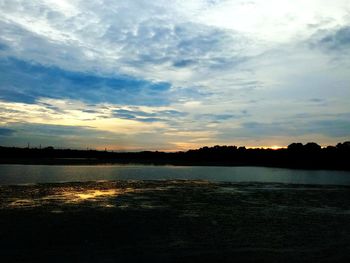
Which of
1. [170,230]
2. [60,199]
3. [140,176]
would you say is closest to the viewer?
[170,230]

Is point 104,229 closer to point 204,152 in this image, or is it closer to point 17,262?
point 17,262

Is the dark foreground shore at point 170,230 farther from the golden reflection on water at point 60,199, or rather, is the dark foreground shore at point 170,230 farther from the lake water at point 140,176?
the lake water at point 140,176

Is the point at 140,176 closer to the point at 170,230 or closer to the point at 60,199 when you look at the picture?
the point at 60,199

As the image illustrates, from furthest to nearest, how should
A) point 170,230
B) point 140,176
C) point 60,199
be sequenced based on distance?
point 140,176 → point 60,199 → point 170,230

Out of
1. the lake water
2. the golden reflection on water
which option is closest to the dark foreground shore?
the golden reflection on water

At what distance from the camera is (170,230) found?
18484 millimetres

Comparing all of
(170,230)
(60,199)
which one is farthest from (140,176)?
(170,230)

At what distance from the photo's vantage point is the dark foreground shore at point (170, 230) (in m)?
14.0

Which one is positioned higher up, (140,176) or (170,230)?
(140,176)

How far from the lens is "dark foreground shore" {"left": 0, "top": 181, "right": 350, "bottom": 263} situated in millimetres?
14008

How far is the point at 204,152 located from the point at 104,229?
168 metres

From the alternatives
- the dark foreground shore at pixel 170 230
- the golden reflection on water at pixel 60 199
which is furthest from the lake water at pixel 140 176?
the dark foreground shore at pixel 170 230

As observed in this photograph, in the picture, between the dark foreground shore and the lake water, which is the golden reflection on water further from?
the lake water

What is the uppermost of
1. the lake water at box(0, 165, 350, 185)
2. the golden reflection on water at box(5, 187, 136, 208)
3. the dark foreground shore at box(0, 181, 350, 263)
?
the lake water at box(0, 165, 350, 185)
